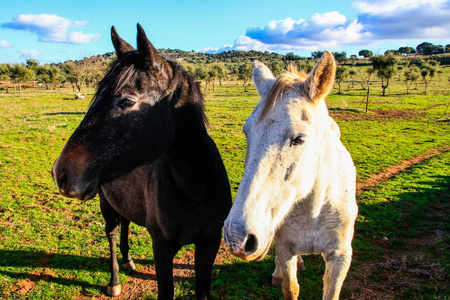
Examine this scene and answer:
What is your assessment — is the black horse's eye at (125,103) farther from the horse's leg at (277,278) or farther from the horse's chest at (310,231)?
the horse's leg at (277,278)

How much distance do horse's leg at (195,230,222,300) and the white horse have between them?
2.18ft

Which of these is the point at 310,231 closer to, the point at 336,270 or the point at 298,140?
the point at 336,270

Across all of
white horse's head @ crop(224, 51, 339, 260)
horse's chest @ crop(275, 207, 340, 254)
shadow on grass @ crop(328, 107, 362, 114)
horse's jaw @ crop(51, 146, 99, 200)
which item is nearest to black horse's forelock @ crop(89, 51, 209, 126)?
horse's jaw @ crop(51, 146, 99, 200)

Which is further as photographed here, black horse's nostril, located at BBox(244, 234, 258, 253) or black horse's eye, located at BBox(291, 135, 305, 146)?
black horse's eye, located at BBox(291, 135, 305, 146)

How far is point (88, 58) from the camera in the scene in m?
40.9

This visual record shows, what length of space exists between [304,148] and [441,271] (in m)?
3.89

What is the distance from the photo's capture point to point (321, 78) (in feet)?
6.21

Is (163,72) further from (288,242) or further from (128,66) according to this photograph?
(288,242)

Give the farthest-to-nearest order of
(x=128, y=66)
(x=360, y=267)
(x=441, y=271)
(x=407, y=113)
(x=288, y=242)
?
(x=407, y=113) < (x=360, y=267) < (x=441, y=271) < (x=288, y=242) < (x=128, y=66)

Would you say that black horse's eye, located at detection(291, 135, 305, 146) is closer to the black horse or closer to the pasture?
the black horse

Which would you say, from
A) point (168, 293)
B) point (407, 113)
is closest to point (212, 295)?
point (168, 293)

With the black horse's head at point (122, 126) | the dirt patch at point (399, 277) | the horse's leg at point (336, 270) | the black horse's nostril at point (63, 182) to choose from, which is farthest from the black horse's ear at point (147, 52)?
the dirt patch at point (399, 277)

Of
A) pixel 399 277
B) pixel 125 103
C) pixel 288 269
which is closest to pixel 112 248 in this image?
pixel 288 269

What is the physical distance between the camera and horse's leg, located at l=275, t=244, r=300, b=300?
105 inches
